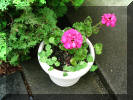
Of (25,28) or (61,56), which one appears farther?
(61,56)

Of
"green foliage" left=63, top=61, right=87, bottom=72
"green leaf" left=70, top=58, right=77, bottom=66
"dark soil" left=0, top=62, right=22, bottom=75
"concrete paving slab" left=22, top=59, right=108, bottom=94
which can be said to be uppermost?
"green leaf" left=70, top=58, right=77, bottom=66

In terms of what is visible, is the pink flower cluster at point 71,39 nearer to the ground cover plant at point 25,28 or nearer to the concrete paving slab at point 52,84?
the ground cover plant at point 25,28

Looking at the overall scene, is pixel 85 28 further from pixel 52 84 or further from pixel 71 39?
pixel 52 84

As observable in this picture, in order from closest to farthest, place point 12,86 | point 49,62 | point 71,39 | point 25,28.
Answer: point 71,39 < point 49,62 < point 25,28 < point 12,86

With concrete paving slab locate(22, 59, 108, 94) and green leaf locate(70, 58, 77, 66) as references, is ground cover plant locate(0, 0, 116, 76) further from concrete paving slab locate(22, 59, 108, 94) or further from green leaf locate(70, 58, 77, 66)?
concrete paving slab locate(22, 59, 108, 94)

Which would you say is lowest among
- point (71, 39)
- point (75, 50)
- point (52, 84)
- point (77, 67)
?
point (52, 84)

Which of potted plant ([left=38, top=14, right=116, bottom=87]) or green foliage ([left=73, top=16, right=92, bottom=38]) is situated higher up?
green foliage ([left=73, top=16, right=92, bottom=38])

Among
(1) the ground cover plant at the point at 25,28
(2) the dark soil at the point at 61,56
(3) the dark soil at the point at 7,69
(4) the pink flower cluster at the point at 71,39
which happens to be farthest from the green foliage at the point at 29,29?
(3) the dark soil at the point at 7,69

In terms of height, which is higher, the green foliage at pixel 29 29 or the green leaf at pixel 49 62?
the green foliage at pixel 29 29

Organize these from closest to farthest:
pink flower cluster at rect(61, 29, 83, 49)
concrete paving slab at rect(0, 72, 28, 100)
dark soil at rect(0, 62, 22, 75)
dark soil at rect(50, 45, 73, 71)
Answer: pink flower cluster at rect(61, 29, 83, 49)
dark soil at rect(50, 45, 73, 71)
concrete paving slab at rect(0, 72, 28, 100)
dark soil at rect(0, 62, 22, 75)

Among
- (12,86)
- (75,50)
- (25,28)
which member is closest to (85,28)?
(75,50)

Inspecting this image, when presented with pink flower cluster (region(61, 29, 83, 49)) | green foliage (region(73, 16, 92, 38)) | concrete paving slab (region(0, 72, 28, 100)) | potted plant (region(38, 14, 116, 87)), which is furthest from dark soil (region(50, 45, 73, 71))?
concrete paving slab (region(0, 72, 28, 100))

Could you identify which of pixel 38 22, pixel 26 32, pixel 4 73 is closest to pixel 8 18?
pixel 26 32

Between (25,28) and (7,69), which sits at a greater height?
(25,28)
